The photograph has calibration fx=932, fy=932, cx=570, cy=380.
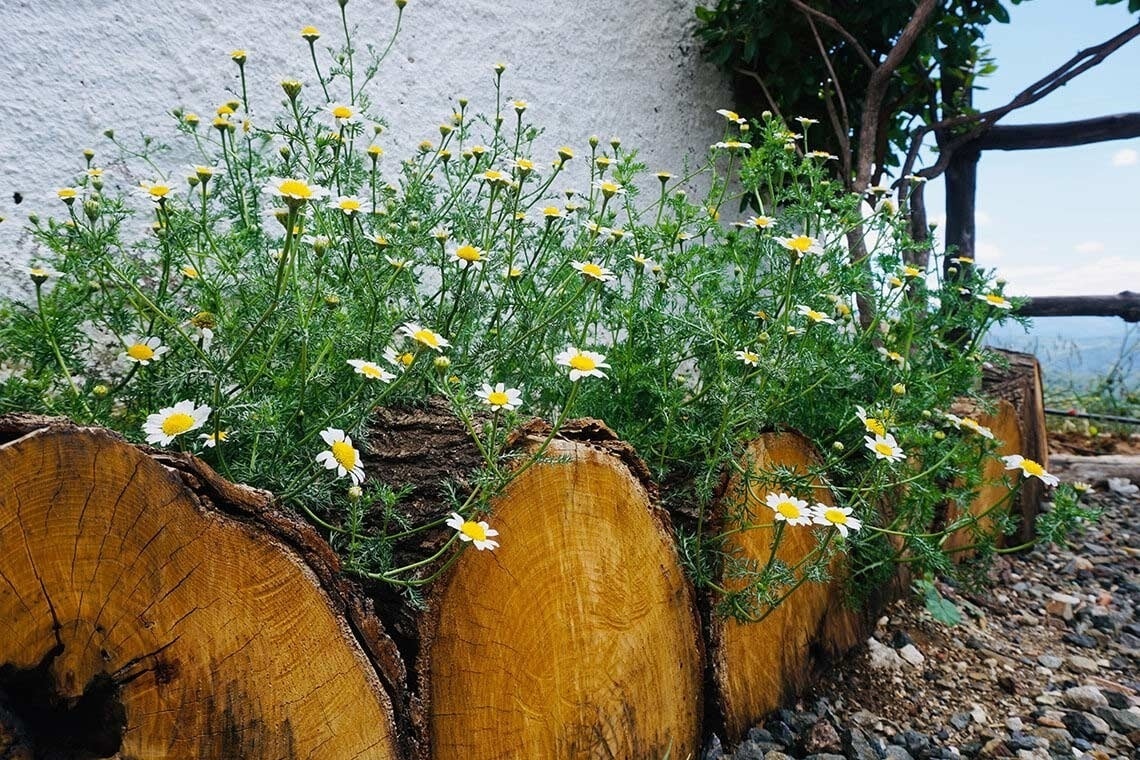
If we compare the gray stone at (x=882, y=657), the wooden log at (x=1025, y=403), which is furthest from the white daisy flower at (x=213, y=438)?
the wooden log at (x=1025, y=403)

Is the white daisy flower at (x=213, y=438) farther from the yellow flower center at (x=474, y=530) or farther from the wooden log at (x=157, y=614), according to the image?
the yellow flower center at (x=474, y=530)

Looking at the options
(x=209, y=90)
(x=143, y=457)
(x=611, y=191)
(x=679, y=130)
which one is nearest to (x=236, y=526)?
(x=143, y=457)

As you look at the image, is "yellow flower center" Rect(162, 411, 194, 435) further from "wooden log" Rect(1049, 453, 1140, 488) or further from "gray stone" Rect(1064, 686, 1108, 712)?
"wooden log" Rect(1049, 453, 1140, 488)

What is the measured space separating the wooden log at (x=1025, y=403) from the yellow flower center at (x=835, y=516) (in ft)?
6.51

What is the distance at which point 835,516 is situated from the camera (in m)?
1.88

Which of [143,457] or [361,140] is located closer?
[143,457]

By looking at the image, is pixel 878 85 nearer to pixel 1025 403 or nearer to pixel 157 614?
pixel 1025 403

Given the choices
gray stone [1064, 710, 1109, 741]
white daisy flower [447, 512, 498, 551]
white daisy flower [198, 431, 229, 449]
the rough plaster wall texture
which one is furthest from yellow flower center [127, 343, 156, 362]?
gray stone [1064, 710, 1109, 741]

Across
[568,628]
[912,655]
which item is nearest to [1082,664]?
[912,655]

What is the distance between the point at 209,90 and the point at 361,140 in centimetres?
66

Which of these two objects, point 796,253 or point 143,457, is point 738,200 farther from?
point 143,457

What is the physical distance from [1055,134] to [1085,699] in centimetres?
319

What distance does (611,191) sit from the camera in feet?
6.24

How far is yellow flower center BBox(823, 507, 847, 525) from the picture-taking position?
1.86 meters
